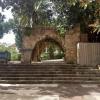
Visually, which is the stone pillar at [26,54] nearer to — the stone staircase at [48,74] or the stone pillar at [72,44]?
the stone pillar at [72,44]

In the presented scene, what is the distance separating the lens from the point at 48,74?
15.6 meters

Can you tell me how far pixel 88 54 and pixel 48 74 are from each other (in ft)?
13.9

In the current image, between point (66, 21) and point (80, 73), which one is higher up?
point (66, 21)

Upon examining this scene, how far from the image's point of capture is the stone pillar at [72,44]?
20953 millimetres

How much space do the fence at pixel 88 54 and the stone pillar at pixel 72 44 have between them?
6.73 ft

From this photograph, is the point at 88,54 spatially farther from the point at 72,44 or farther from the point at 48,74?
the point at 48,74

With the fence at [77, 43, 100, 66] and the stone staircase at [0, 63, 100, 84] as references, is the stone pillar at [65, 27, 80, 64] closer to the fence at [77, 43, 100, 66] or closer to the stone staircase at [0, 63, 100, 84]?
the fence at [77, 43, 100, 66]

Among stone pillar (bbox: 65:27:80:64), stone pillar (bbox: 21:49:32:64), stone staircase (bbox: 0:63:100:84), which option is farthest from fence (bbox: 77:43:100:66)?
stone pillar (bbox: 21:49:32:64)

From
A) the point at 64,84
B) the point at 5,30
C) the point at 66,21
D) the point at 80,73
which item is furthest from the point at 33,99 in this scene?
the point at 5,30

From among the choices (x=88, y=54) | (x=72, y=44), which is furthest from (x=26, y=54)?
(x=88, y=54)

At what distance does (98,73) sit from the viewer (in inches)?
618

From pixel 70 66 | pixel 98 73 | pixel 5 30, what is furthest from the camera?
pixel 5 30

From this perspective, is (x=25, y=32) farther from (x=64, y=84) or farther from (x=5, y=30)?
(x=5, y=30)

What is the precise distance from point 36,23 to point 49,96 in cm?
1198
